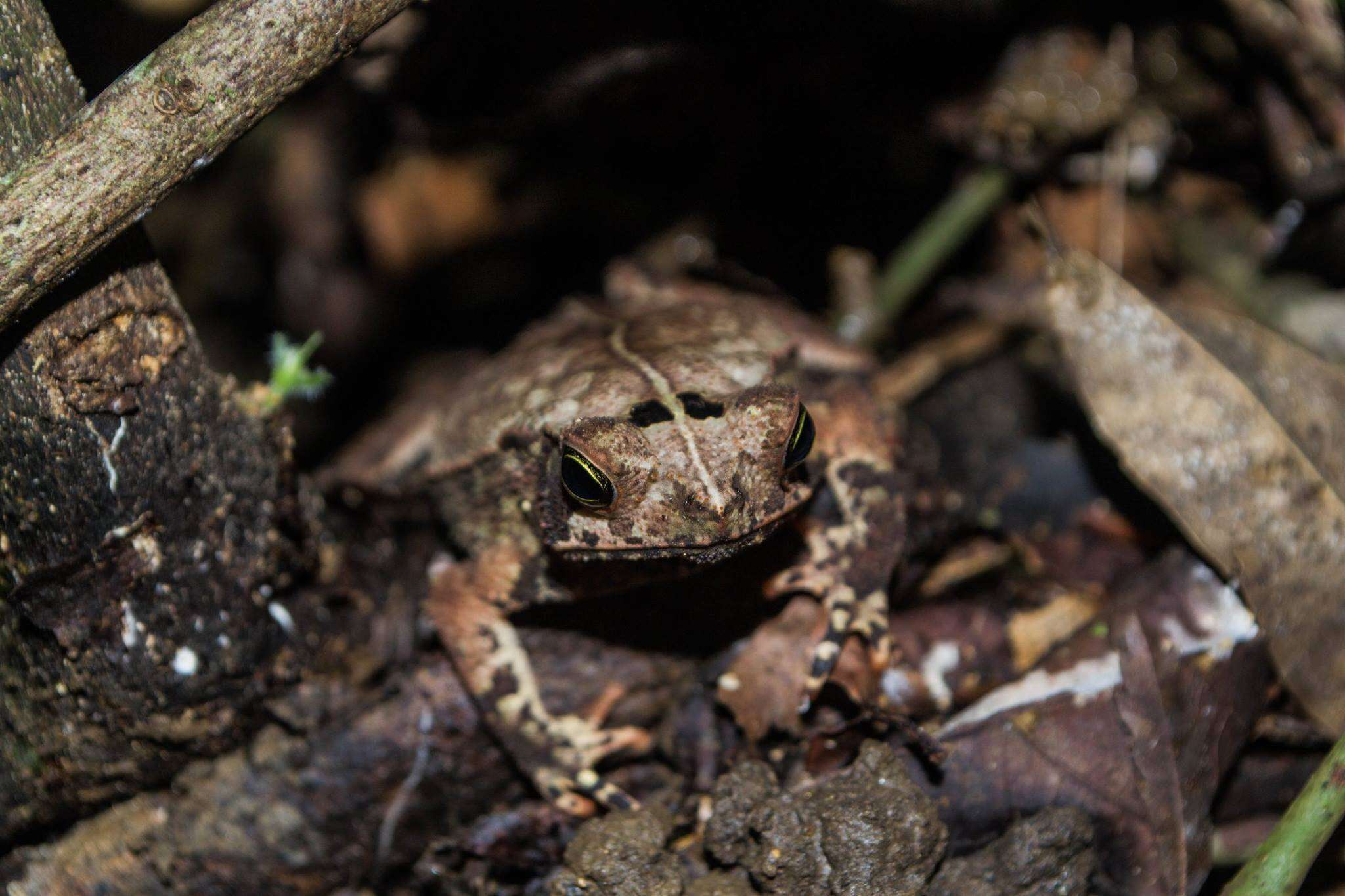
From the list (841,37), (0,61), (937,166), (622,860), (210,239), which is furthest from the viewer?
(210,239)

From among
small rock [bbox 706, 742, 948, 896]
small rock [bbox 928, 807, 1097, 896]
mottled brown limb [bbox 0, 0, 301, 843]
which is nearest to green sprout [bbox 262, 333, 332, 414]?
mottled brown limb [bbox 0, 0, 301, 843]

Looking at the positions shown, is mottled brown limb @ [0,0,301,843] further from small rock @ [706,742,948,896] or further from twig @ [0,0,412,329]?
small rock @ [706,742,948,896]

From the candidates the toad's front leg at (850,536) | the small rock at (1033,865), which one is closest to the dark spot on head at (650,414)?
the toad's front leg at (850,536)

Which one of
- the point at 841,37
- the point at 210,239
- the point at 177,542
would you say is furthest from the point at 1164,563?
the point at 210,239

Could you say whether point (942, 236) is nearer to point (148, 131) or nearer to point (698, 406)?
point (698, 406)

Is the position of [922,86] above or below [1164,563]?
above

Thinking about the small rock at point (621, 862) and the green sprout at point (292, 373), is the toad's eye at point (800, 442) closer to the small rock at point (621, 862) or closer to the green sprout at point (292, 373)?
the small rock at point (621, 862)

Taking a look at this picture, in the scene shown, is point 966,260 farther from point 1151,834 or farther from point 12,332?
point 12,332
